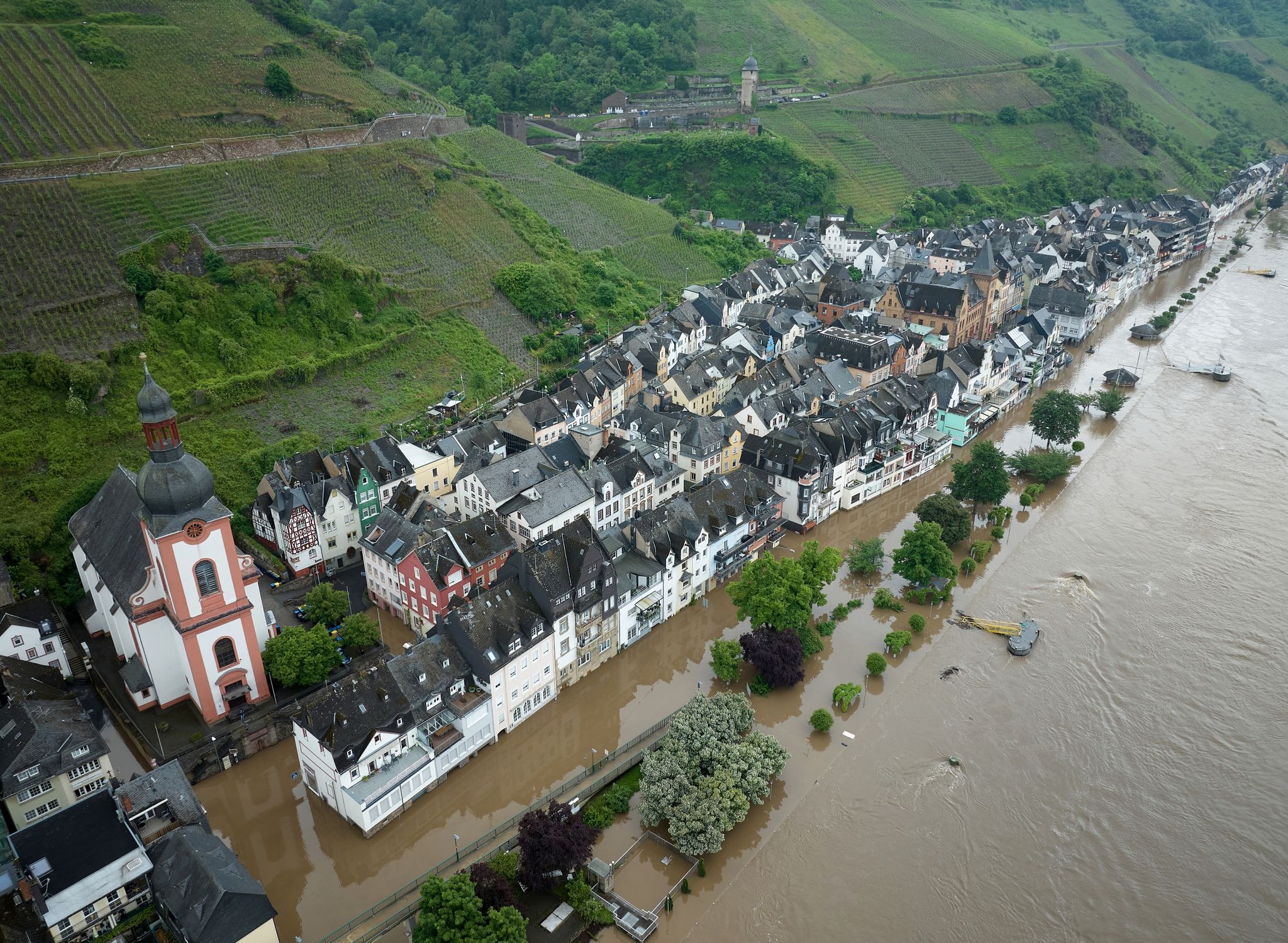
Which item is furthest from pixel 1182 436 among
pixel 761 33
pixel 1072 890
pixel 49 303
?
pixel 761 33

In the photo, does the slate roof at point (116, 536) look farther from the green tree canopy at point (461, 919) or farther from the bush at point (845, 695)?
the bush at point (845, 695)

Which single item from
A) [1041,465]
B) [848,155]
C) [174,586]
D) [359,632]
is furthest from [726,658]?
[848,155]

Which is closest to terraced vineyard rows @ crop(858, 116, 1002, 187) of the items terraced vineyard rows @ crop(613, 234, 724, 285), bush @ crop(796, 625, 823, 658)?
terraced vineyard rows @ crop(613, 234, 724, 285)

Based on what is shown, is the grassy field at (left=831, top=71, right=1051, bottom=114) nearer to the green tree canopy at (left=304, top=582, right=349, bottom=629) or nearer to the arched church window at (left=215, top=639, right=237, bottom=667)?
the green tree canopy at (left=304, top=582, right=349, bottom=629)

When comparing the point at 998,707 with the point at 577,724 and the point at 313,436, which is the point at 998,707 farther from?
the point at 313,436

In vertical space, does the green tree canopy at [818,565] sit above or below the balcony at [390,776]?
above

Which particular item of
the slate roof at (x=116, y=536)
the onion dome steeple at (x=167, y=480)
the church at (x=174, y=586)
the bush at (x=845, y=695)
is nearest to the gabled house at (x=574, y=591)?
the bush at (x=845, y=695)
